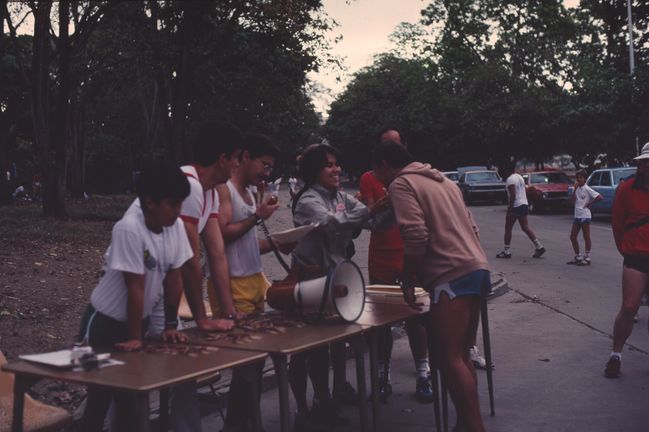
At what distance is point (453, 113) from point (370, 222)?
46.6 metres

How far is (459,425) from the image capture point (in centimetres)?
542

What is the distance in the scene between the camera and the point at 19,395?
13.2 feet

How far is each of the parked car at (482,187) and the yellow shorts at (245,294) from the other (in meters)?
35.8

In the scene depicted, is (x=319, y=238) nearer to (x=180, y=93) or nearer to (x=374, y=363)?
(x=374, y=363)

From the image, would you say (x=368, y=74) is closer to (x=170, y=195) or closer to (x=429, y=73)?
(x=429, y=73)

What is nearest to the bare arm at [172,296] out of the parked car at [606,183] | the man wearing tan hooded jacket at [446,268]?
the man wearing tan hooded jacket at [446,268]

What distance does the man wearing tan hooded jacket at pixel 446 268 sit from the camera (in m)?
5.11

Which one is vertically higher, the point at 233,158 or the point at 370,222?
the point at 233,158

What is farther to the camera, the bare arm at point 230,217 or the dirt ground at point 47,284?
the dirt ground at point 47,284

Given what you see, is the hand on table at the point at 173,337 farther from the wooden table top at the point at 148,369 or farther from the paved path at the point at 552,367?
the paved path at the point at 552,367

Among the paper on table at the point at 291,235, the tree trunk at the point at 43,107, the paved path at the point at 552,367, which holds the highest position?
the tree trunk at the point at 43,107

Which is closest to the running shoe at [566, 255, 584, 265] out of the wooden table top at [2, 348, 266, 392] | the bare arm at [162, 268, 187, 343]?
the bare arm at [162, 268, 187, 343]

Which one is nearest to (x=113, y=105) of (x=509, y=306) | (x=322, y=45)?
(x=322, y=45)

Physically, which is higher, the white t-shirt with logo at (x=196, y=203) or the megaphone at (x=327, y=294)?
the white t-shirt with logo at (x=196, y=203)
